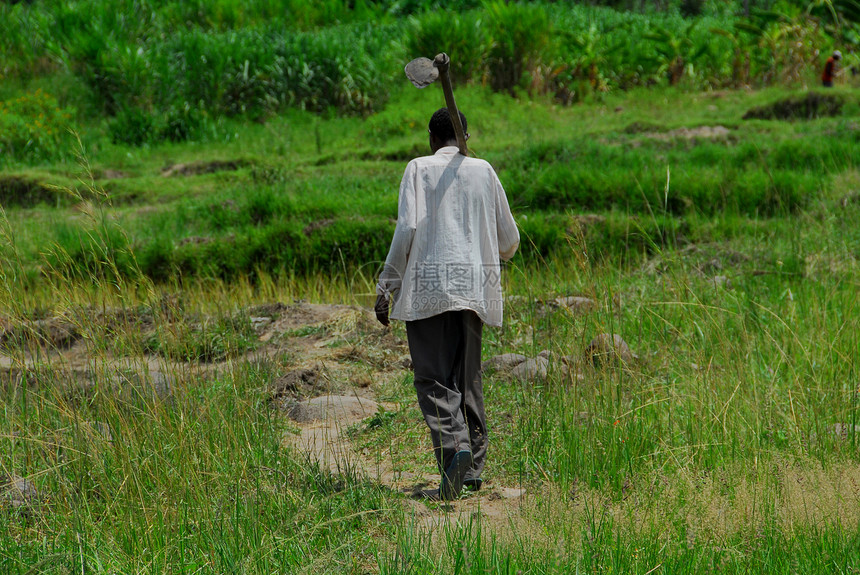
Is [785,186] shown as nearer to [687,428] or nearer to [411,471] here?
[687,428]

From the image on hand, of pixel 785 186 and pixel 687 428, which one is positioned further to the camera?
pixel 785 186

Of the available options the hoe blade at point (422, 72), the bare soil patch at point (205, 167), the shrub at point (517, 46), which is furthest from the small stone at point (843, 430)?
the shrub at point (517, 46)

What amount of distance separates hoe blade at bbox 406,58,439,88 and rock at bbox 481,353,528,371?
2218 mm

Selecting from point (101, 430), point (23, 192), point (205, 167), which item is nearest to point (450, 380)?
point (101, 430)

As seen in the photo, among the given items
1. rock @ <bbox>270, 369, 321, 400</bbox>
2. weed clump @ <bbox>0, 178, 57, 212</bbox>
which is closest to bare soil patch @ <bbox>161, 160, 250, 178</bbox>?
weed clump @ <bbox>0, 178, 57, 212</bbox>

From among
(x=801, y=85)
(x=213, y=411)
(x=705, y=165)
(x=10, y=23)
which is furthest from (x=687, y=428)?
(x=10, y=23)

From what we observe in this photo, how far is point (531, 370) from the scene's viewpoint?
183 inches

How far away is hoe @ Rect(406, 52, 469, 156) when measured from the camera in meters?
3.46

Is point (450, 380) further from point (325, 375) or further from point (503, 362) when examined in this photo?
point (325, 375)

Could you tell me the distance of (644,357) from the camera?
207 inches

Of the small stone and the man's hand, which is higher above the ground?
the man's hand

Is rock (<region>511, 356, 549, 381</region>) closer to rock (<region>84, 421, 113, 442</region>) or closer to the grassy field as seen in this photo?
the grassy field

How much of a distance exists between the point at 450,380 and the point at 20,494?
1.80m

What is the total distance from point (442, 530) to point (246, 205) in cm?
747
